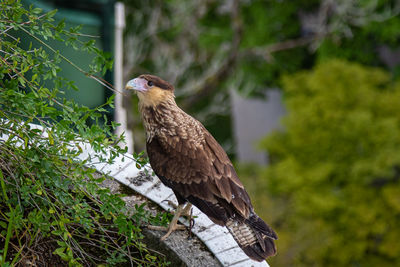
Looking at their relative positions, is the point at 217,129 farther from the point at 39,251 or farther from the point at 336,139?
the point at 39,251

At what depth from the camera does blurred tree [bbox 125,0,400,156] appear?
11.1 metres

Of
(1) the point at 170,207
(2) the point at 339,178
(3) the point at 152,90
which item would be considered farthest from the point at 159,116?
(2) the point at 339,178

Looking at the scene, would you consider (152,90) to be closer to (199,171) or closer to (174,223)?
(199,171)

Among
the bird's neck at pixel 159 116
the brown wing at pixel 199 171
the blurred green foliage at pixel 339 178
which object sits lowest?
the blurred green foliage at pixel 339 178

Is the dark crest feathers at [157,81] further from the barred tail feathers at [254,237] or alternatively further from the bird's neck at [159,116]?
the barred tail feathers at [254,237]

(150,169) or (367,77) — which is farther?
(367,77)

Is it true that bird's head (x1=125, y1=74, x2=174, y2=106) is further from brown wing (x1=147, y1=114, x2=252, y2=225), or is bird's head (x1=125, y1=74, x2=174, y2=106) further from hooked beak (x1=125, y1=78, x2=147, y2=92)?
brown wing (x1=147, y1=114, x2=252, y2=225)

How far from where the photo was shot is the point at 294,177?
9.02 meters

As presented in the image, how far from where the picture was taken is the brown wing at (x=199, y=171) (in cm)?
264

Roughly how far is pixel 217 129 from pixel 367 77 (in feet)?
22.3

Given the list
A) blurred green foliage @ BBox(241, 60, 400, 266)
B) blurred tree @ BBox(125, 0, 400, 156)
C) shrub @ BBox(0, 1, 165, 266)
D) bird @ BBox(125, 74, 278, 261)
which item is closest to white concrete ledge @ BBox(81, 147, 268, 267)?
bird @ BBox(125, 74, 278, 261)

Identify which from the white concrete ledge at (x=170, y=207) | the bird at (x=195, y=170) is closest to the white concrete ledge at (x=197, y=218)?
the white concrete ledge at (x=170, y=207)

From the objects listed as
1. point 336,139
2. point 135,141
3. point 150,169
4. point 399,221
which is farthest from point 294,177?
point 150,169

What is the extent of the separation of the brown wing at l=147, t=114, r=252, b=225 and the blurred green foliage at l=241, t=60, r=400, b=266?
230 inches
